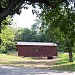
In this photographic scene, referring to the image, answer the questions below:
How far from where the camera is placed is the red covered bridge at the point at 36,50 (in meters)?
55.8

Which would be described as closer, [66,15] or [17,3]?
[17,3]

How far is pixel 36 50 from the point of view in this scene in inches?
2249

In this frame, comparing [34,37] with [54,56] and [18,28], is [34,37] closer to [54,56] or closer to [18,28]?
[18,28]

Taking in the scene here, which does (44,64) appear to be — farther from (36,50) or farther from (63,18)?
(63,18)

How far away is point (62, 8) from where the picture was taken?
40.3ft

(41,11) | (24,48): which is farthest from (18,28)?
(41,11)

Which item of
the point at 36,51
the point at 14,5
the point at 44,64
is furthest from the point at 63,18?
the point at 36,51

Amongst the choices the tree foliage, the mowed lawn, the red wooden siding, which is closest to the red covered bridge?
the red wooden siding

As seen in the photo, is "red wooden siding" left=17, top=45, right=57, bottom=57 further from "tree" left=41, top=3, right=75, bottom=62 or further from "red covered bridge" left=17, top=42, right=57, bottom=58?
"tree" left=41, top=3, right=75, bottom=62

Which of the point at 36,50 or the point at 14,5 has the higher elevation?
the point at 14,5

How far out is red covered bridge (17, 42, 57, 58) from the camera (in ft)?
183

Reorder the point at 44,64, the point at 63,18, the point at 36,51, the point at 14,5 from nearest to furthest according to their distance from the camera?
1. the point at 14,5
2. the point at 63,18
3. the point at 44,64
4. the point at 36,51

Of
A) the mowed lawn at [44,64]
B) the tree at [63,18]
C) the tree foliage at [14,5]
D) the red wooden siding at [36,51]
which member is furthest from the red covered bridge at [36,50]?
the tree foliage at [14,5]

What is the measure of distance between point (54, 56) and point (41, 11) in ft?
149
